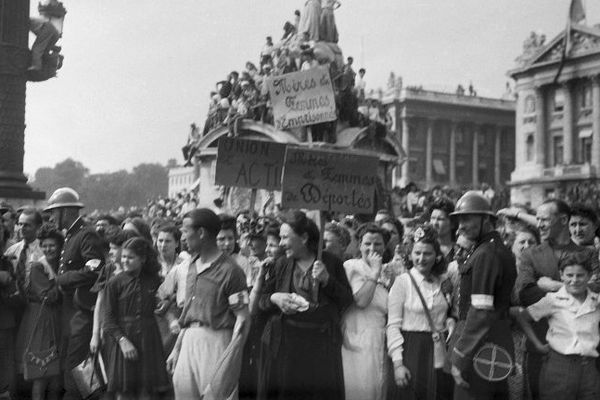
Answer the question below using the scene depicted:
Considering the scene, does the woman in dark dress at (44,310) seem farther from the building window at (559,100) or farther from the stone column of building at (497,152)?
the stone column of building at (497,152)

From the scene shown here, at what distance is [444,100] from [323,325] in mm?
76803

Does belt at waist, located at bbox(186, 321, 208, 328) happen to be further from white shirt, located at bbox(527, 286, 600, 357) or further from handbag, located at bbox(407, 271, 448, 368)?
white shirt, located at bbox(527, 286, 600, 357)

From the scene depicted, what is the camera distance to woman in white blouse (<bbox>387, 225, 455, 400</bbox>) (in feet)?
19.8

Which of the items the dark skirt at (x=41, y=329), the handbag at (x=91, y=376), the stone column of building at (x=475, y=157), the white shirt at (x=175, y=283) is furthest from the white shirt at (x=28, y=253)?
the stone column of building at (x=475, y=157)

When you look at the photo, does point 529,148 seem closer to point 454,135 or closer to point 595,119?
point 595,119

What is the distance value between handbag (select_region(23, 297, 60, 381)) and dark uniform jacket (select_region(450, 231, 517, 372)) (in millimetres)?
3374

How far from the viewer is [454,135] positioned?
3268 inches

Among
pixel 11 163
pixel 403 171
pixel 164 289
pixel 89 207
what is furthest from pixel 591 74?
pixel 164 289

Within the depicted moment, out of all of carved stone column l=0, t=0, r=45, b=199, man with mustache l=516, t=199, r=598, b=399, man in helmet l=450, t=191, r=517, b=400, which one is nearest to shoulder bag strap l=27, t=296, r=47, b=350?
man in helmet l=450, t=191, r=517, b=400

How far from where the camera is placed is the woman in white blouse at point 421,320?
603cm

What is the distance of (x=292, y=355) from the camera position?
604cm

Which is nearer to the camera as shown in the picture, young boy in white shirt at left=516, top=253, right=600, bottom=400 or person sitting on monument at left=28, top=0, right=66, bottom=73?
young boy in white shirt at left=516, top=253, right=600, bottom=400

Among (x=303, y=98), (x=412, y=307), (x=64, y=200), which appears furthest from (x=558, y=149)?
(x=412, y=307)

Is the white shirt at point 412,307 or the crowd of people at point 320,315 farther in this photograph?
the white shirt at point 412,307
